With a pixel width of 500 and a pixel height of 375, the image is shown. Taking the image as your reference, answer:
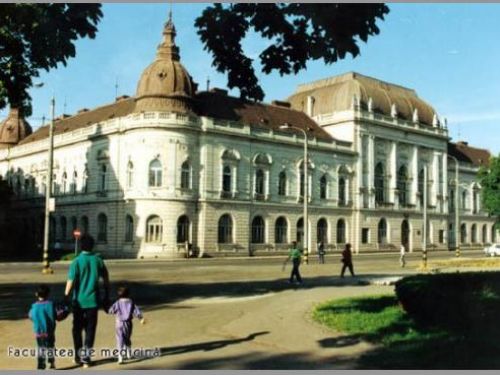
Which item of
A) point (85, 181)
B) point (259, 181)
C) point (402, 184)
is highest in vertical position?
point (402, 184)

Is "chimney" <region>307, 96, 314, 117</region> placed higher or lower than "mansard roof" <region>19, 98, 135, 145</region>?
higher

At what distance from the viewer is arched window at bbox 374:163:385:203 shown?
238 ft

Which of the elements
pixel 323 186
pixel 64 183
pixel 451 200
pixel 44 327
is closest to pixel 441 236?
pixel 451 200

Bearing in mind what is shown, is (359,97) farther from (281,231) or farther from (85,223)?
(85,223)

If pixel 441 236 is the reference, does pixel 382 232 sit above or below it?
above

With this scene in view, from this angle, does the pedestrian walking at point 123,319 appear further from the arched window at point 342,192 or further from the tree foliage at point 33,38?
the arched window at point 342,192

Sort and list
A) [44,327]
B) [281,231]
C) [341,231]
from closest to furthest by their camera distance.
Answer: [44,327], [281,231], [341,231]

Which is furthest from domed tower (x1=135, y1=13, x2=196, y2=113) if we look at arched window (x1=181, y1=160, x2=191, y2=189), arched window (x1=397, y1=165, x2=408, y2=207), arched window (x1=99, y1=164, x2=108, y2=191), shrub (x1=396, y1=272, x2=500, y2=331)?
shrub (x1=396, y1=272, x2=500, y2=331)

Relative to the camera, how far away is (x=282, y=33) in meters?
10.7

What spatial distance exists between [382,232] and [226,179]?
2273 cm

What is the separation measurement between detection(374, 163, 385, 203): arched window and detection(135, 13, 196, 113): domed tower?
84.7 feet

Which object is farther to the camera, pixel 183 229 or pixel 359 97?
pixel 359 97

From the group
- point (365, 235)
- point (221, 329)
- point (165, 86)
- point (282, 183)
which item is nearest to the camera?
point (221, 329)

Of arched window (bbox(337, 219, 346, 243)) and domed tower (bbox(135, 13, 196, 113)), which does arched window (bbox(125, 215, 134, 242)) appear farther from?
arched window (bbox(337, 219, 346, 243))
